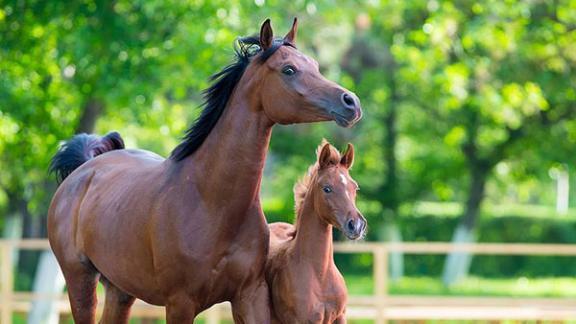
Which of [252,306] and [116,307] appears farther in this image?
[116,307]

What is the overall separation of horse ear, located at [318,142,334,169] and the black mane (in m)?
0.56

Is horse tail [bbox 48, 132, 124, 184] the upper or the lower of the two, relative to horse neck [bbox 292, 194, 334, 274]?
upper

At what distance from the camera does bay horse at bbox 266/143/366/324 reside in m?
3.99

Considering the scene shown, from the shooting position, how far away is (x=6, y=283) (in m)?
9.01

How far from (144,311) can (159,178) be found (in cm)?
563


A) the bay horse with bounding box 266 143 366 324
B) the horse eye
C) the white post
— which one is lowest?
the white post

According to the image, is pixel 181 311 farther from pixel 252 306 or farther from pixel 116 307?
pixel 116 307

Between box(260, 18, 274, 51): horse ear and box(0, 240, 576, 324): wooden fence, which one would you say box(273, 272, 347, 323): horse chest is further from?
box(0, 240, 576, 324): wooden fence

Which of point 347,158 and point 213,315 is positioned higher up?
point 347,158

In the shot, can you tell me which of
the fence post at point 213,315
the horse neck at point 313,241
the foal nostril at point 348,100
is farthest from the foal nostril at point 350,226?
the fence post at point 213,315

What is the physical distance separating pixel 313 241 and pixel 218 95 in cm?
77

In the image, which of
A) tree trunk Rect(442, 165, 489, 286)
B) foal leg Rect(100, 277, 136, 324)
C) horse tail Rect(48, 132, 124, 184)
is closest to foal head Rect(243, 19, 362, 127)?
foal leg Rect(100, 277, 136, 324)

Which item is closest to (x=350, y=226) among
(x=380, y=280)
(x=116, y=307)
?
(x=116, y=307)

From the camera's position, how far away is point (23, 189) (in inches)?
534
